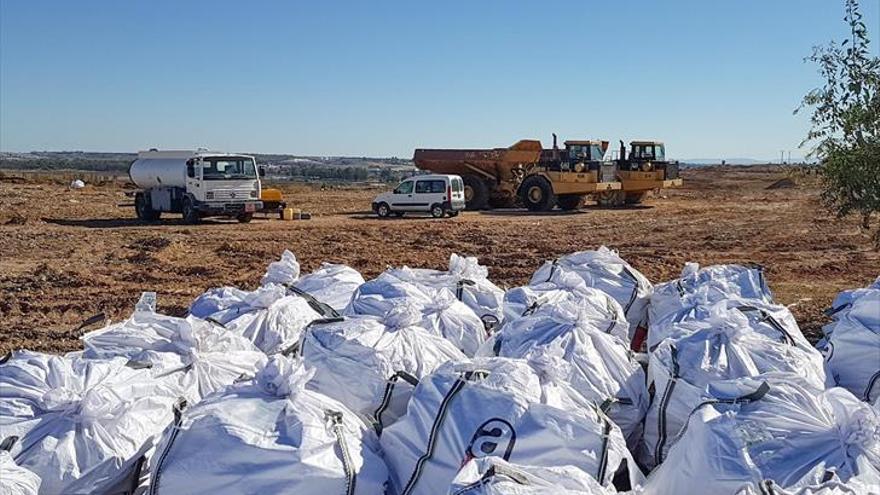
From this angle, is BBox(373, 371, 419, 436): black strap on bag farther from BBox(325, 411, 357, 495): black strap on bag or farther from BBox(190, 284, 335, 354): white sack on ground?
BBox(190, 284, 335, 354): white sack on ground

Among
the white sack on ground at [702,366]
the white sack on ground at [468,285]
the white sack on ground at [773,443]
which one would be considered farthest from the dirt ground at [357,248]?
the white sack on ground at [773,443]

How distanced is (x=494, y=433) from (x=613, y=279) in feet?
11.5

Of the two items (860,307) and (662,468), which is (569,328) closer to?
(662,468)

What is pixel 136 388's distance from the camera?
11.8ft

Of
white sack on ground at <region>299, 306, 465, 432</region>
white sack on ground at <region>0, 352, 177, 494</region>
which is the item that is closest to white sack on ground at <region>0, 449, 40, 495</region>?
white sack on ground at <region>0, 352, 177, 494</region>

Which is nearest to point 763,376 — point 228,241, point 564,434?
point 564,434

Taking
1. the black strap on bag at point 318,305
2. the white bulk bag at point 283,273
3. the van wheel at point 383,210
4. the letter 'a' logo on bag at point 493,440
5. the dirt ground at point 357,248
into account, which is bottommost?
the dirt ground at point 357,248

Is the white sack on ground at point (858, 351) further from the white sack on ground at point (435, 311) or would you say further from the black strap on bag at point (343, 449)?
the black strap on bag at point (343, 449)

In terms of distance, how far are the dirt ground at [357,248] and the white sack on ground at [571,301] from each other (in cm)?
296

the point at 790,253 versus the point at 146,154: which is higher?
the point at 146,154

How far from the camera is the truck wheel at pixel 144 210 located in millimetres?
20922

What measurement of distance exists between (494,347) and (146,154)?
19.0 metres

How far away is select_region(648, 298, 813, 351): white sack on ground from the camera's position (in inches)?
174

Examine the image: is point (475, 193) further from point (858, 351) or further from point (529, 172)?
point (858, 351)
